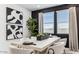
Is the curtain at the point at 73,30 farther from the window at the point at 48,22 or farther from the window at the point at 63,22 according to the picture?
the window at the point at 48,22

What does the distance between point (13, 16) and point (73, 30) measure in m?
0.85

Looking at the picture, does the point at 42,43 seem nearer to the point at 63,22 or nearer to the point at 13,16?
the point at 63,22

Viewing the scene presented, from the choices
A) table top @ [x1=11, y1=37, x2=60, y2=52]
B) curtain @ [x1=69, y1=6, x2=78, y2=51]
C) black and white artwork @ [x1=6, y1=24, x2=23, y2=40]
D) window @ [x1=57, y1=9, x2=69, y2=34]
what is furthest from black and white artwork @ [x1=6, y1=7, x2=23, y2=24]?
curtain @ [x1=69, y1=6, x2=78, y2=51]

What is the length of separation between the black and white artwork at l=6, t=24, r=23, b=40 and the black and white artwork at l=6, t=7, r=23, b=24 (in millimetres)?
69

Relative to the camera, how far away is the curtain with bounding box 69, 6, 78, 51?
1.68m

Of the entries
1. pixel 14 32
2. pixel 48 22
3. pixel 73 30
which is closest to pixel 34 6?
pixel 48 22

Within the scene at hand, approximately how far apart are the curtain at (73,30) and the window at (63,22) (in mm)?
40

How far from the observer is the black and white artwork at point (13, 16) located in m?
1.68

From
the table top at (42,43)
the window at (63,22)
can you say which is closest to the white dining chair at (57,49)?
the table top at (42,43)

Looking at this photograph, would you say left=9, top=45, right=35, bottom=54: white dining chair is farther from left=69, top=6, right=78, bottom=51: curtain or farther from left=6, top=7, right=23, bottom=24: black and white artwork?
left=69, top=6, right=78, bottom=51: curtain

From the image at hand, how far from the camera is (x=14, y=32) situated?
5.70 feet

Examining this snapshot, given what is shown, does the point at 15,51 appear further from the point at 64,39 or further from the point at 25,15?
the point at 64,39

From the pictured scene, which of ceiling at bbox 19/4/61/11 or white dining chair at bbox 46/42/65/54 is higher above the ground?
ceiling at bbox 19/4/61/11

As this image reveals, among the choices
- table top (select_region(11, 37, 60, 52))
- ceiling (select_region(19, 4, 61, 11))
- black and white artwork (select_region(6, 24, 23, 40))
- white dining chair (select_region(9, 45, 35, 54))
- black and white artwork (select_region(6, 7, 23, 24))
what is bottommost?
white dining chair (select_region(9, 45, 35, 54))
